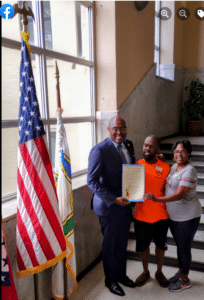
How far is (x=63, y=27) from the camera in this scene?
A: 2.85 meters

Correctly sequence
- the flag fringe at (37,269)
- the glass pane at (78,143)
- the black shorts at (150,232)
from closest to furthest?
the flag fringe at (37,269) → the black shorts at (150,232) → the glass pane at (78,143)

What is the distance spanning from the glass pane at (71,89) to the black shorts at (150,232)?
141 centimetres

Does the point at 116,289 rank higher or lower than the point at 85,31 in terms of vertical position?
lower

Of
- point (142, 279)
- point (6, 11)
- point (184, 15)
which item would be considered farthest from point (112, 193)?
point (184, 15)

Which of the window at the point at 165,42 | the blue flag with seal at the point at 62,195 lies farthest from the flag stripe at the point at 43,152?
the window at the point at 165,42

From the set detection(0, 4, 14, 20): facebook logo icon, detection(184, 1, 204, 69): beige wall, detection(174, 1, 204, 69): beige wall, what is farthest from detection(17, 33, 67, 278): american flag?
detection(184, 1, 204, 69): beige wall

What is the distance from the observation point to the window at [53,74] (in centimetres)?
216

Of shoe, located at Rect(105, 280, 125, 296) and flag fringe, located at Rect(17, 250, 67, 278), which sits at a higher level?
flag fringe, located at Rect(17, 250, 67, 278)

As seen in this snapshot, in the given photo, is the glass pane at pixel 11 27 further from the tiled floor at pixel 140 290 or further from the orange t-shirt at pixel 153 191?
the tiled floor at pixel 140 290

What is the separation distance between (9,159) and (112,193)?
934 millimetres

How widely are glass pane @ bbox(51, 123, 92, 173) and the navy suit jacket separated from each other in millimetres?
838

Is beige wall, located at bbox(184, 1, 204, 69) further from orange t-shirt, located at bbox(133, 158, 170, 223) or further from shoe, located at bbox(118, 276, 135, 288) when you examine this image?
shoe, located at bbox(118, 276, 135, 288)

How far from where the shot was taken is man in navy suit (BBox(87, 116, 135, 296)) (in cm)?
224

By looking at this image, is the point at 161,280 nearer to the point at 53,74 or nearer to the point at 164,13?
the point at 53,74
